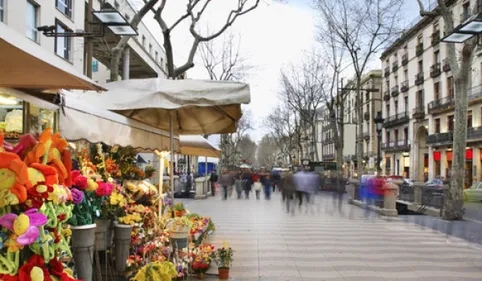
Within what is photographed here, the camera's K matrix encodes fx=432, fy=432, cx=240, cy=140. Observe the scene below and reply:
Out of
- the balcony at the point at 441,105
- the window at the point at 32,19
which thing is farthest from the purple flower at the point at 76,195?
the balcony at the point at 441,105

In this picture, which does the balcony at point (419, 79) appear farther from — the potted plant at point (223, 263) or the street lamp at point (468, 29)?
the potted plant at point (223, 263)

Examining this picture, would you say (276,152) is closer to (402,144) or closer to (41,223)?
(402,144)

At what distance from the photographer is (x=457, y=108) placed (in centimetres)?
1445

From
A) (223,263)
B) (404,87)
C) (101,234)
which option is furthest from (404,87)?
(101,234)

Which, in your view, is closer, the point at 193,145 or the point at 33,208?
the point at 33,208

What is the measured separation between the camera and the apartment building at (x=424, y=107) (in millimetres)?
37719

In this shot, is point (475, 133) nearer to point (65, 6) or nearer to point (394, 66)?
point (394, 66)

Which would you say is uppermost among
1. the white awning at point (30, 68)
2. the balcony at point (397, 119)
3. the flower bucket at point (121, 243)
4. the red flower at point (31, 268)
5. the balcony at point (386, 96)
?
the balcony at point (386, 96)

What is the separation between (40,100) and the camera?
346 cm

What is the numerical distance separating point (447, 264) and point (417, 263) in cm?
57

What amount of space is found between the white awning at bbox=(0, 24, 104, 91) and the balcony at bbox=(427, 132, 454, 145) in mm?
42887

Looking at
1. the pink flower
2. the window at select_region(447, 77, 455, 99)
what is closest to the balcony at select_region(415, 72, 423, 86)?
the window at select_region(447, 77, 455, 99)

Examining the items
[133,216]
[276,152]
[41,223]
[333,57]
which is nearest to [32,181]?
[41,223]

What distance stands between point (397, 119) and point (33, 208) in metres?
55.8
